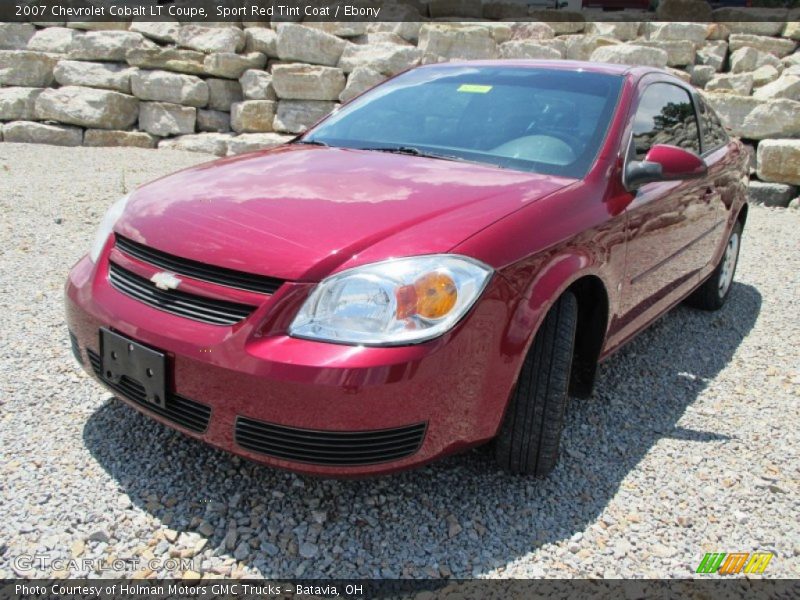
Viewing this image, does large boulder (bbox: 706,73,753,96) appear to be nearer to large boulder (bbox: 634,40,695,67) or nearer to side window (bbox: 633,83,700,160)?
large boulder (bbox: 634,40,695,67)

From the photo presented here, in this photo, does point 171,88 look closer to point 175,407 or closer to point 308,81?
point 308,81

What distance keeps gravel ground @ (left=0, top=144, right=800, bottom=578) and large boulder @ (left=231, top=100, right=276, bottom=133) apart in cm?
663

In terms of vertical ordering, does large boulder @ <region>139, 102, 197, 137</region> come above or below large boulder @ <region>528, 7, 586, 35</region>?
below

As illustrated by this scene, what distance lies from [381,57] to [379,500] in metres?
8.06

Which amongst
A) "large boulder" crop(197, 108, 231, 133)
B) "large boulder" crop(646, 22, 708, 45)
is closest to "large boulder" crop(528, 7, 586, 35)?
"large boulder" crop(646, 22, 708, 45)

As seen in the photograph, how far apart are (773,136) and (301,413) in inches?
310

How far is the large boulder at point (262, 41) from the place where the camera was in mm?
9777

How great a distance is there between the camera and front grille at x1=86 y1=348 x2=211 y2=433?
1.89 metres

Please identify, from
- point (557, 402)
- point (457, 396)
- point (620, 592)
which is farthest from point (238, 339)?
point (620, 592)

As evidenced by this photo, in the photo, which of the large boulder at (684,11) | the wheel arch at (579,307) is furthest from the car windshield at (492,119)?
the large boulder at (684,11)

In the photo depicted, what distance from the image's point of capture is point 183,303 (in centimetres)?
192

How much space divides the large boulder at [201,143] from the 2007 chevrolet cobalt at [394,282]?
6896 mm

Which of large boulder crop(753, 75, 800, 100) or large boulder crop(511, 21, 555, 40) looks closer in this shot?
large boulder crop(753, 75, 800, 100)

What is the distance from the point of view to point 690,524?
2.18m
